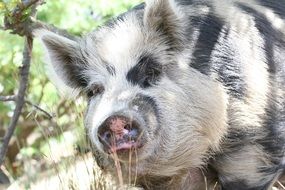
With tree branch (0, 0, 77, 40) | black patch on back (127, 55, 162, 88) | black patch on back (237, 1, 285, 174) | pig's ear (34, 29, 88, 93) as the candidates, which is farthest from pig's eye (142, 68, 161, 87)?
tree branch (0, 0, 77, 40)

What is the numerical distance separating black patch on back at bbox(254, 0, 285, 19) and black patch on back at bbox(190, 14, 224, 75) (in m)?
0.56

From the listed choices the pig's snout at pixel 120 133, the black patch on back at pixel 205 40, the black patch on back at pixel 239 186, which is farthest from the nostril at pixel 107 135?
the black patch on back at pixel 239 186

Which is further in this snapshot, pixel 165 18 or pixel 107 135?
pixel 165 18

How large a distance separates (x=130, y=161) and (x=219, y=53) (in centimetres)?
87

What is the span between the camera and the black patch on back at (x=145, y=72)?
4.69 metres

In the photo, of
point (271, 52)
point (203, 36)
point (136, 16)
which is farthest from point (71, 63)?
point (271, 52)

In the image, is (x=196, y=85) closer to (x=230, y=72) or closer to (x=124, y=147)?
(x=230, y=72)

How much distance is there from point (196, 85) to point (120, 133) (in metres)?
0.70

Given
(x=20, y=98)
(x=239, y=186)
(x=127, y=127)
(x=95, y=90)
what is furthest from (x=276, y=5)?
(x=20, y=98)

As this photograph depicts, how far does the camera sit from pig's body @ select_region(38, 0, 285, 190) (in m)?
4.70

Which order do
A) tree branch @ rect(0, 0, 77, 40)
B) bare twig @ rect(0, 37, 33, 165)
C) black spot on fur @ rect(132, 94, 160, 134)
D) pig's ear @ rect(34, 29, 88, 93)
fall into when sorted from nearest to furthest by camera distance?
black spot on fur @ rect(132, 94, 160, 134) → pig's ear @ rect(34, 29, 88, 93) → tree branch @ rect(0, 0, 77, 40) → bare twig @ rect(0, 37, 33, 165)

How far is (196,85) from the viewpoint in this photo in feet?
15.5

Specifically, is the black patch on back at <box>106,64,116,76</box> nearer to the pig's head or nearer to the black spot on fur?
the pig's head

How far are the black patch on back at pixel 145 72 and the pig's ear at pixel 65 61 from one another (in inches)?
16.3
